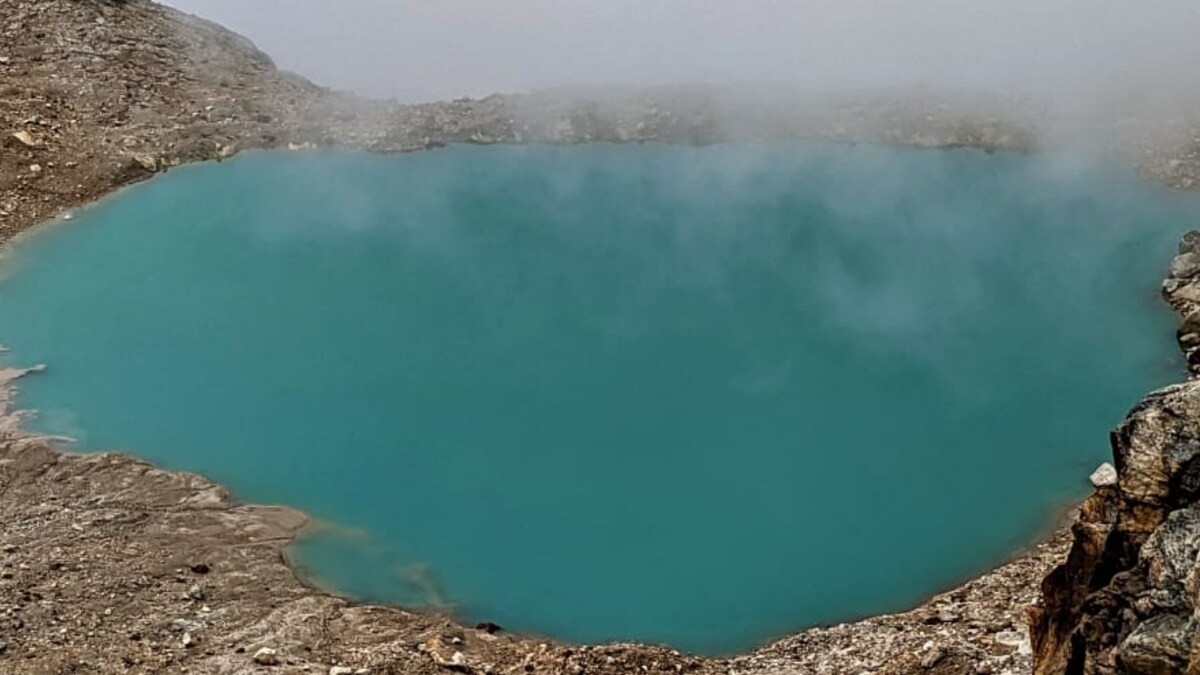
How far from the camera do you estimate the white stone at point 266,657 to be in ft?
50.3

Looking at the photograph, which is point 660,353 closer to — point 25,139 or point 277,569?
point 277,569

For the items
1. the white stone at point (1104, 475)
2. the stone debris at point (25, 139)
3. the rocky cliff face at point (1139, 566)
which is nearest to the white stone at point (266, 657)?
the rocky cliff face at point (1139, 566)

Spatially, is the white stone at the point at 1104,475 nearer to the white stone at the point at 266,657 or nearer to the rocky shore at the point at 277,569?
the rocky shore at the point at 277,569

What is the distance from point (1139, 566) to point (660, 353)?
15.3 metres

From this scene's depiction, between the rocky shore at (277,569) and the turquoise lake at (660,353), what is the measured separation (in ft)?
3.06

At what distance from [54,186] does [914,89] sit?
2958 centimetres

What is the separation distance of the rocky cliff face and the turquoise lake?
18.7 ft

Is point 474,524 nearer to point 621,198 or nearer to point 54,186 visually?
point 621,198

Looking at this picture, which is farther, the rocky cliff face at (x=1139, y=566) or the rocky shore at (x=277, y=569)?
the rocky shore at (x=277, y=569)

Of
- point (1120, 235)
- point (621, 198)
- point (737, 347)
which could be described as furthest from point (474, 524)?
point (1120, 235)

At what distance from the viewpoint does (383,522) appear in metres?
19.7

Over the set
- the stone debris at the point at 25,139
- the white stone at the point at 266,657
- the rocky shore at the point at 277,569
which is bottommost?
the white stone at the point at 266,657

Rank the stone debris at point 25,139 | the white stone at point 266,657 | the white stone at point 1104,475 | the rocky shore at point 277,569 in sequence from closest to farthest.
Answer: the rocky shore at point 277,569 < the white stone at point 266,657 < the white stone at point 1104,475 < the stone debris at point 25,139

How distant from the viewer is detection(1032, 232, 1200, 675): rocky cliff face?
32.1ft
